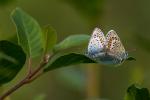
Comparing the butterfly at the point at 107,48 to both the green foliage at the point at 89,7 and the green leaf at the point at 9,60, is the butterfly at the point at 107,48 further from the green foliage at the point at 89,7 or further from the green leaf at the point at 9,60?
the green foliage at the point at 89,7

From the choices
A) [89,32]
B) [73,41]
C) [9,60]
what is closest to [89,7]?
[89,32]

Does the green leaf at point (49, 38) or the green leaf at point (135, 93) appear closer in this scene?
the green leaf at point (135, 93)

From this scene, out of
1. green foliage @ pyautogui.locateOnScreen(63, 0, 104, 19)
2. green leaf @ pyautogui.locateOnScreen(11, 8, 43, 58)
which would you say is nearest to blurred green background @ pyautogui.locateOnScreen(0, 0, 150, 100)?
green foliage @ pyautogui.locateOnScreen(63, 0, 104, 19)

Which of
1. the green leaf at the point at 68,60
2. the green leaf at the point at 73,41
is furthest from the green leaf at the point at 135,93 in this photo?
the green leaf at the point at 73,41

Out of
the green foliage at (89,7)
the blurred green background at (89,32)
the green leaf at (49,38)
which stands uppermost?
the green leaf at (49,38)

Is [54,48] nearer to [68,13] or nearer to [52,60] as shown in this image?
[52,60]

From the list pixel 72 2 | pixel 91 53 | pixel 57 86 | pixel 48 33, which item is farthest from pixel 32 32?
pixel 57 86

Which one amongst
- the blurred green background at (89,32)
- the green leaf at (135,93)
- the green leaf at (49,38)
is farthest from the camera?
the blurred green background at (89,32)
